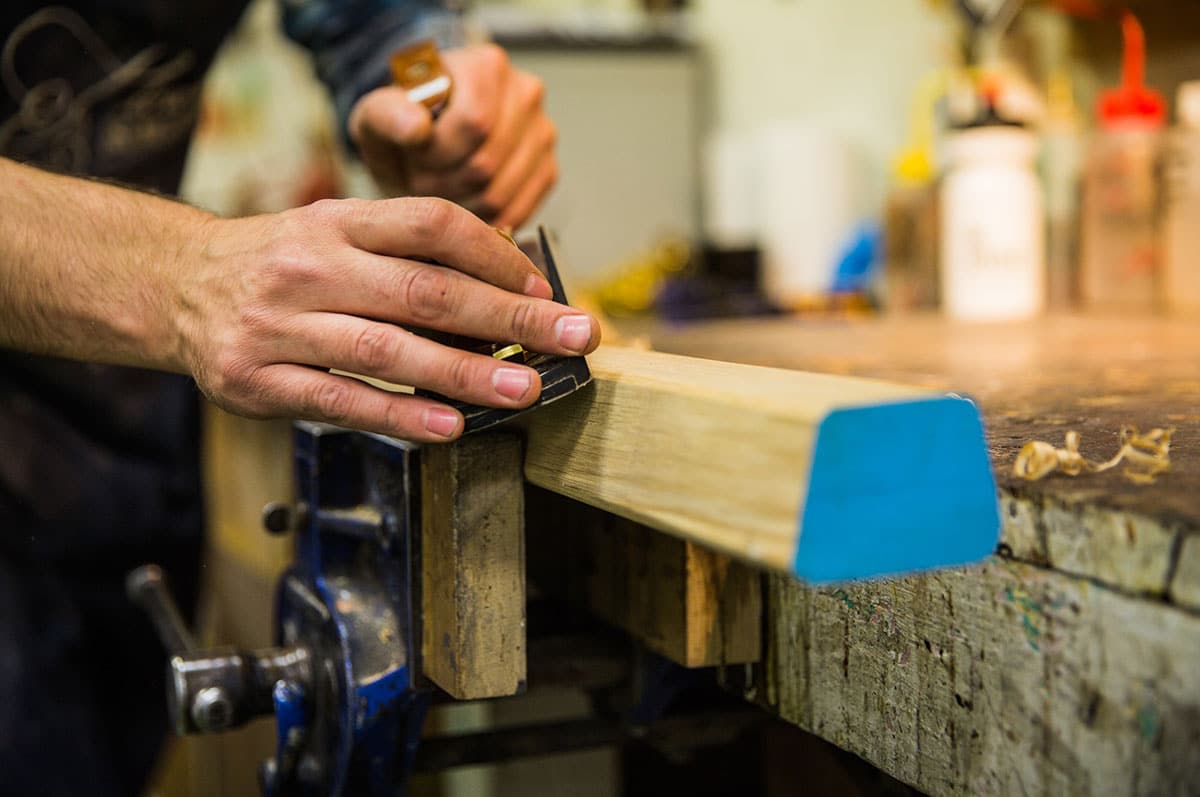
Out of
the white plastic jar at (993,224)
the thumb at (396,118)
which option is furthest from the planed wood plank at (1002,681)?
the white plastic jar at (993,224)

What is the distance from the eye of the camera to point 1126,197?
1490 mm

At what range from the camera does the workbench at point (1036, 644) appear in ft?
1.18

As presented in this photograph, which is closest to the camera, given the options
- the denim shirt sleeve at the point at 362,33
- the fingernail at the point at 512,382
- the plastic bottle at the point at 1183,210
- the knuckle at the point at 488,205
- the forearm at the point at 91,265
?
the fingernail at the point at 512,382

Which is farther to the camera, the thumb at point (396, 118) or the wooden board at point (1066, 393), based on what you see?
the thumb at point (396, 118)

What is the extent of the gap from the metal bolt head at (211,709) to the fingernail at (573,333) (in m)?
0.38

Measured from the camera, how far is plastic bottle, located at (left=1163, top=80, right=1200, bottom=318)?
4.59 ft

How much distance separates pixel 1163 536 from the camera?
1.17 ft

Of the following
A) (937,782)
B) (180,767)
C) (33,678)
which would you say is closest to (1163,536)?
(937,782)

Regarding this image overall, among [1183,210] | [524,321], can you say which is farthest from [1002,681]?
[1183,210]

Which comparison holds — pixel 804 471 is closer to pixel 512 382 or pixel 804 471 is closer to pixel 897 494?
pixel 897 494

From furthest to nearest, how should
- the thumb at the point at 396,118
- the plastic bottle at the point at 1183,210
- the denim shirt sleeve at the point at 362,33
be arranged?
the plastic bottle at the point at 1183,210
the denim shirt sleeve at the point at 362,33
the thumb at the point at 396,118

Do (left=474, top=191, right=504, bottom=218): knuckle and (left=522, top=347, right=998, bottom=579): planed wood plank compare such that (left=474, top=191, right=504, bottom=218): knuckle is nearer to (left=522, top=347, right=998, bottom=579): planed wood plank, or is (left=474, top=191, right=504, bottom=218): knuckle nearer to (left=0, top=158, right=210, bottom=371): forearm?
(left=0, top=158, right=210, bottom=371): forearm

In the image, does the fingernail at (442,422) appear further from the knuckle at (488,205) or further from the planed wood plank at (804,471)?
the knuckle at (488,205)

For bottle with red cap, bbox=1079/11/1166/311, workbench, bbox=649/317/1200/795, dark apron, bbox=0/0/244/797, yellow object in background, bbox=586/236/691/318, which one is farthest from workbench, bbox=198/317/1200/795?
yellow object in background, bbox=586/236/691/318
